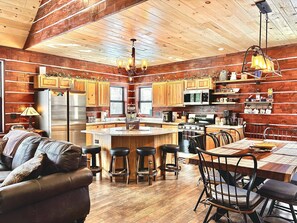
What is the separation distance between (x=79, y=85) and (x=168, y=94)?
2670 millimetres

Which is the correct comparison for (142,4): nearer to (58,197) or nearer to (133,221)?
(58,197)

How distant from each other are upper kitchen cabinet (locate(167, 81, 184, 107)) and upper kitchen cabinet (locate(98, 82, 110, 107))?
6.41 feet

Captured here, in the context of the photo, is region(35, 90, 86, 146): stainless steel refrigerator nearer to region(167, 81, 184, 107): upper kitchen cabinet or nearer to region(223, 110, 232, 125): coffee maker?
region(167, 81, 184, 107): upper kitchen cabinet

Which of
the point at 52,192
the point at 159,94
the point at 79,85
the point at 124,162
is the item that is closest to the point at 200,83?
the point at 159,94

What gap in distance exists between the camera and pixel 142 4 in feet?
10.2

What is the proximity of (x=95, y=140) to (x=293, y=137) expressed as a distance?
428cm

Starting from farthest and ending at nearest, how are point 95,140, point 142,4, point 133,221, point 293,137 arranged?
point 293,137, point 95,140, point 142,4, point 133,221

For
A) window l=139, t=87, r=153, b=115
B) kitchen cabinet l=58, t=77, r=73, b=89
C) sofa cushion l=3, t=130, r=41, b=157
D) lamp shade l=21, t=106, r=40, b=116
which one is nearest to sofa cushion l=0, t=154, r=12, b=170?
sofa cushion l=3, t=130, r=41, b=157

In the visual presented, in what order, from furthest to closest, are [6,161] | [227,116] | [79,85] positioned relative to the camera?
[79,85]
[227,116]
[6,161]

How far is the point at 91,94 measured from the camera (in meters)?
7.07

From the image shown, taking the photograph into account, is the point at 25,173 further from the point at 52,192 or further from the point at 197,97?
the point at 197,97

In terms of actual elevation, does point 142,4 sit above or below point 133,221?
above

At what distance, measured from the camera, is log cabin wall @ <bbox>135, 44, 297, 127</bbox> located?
525cm

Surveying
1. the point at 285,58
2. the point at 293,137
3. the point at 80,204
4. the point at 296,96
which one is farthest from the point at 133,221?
the point at 285,58
